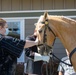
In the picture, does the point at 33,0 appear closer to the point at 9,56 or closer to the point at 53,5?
the point at 53,5

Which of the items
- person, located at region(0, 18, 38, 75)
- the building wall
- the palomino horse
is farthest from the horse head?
the building wall

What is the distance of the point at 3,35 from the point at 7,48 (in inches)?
7.4

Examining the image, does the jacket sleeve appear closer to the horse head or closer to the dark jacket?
the dark jacket

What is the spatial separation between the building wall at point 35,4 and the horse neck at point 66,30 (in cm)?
358

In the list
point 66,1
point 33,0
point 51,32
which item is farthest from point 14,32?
point 51,32

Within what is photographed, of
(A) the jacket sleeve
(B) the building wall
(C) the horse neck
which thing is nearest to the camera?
(A) the jacket sleeve

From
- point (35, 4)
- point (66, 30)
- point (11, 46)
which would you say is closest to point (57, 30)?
point (66, 30)

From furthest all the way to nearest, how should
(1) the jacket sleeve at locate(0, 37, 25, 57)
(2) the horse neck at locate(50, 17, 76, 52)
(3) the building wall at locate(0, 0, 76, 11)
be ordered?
(3) the building wall at locate(0, 0, 76, 11)
(2) the horse neck at locate(50, 17, 76, 52)
(1) the jacket sleeve at locate(0, 37, 25, 57)

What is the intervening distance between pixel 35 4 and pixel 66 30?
3.72 meters

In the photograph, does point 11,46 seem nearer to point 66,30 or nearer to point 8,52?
point 8,52

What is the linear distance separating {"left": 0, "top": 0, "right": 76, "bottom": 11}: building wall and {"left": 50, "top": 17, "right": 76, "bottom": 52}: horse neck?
3576mm

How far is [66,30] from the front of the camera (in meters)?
3.61

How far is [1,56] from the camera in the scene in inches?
135

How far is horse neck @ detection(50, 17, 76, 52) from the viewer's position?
11.8ft
